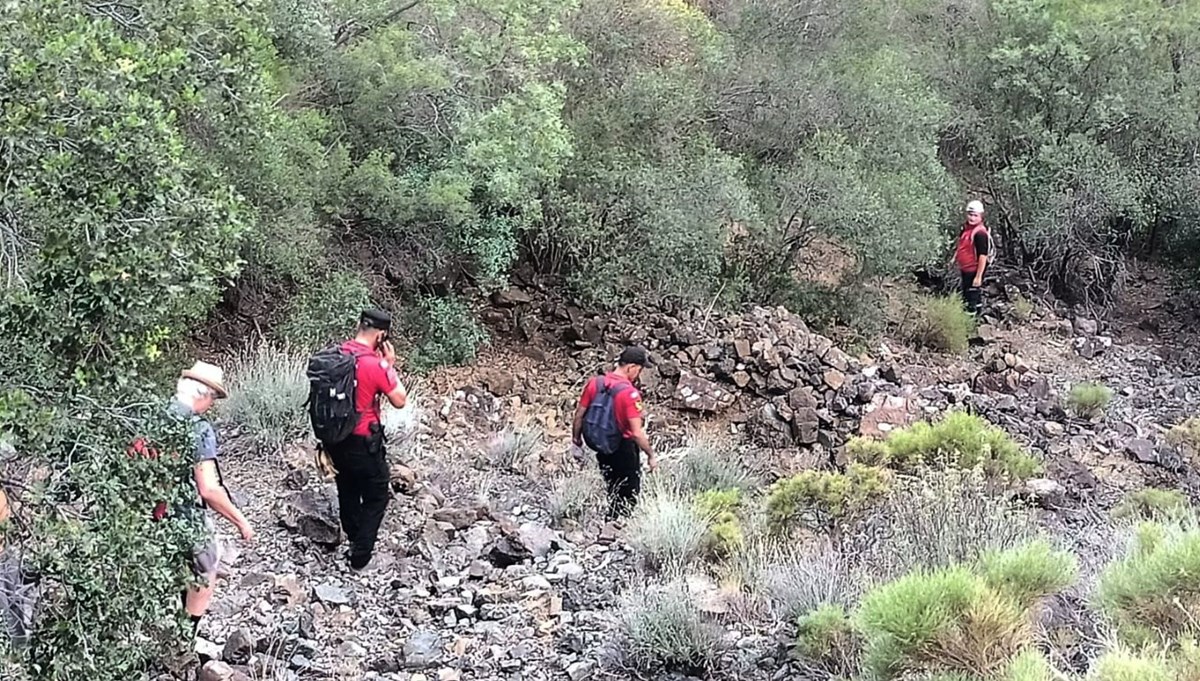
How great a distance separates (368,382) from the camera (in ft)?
21.8

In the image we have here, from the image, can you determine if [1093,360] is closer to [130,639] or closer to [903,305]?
[903,305]

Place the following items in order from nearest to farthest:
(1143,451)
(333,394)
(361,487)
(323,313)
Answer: (333,394) → (361,487) → (1143,451) → (323,313)

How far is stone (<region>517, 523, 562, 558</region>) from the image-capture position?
7.61m

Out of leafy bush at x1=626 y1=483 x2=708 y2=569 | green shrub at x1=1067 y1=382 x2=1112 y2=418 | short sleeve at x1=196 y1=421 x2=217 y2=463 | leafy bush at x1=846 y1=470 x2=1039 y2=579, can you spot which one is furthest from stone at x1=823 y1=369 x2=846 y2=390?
short sleeve at x1=196 y1=421 x2=217 y2=463

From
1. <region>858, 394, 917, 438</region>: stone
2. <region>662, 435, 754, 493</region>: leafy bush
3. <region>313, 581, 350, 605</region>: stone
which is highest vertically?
<region>313, 581, 350, 605</region>: stone

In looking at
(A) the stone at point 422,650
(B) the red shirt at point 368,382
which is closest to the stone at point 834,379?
(B) the red shirt at point 368,382

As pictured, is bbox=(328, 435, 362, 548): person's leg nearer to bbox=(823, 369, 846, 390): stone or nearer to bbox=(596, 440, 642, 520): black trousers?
bbox=(596, 440, 642, 520): black trousers

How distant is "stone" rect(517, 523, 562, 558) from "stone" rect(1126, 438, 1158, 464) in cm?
641

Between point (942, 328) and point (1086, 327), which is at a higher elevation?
point (942, 328)

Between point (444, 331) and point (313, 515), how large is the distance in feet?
20.4

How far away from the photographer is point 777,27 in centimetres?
1570

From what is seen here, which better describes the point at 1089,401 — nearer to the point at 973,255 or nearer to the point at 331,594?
the point at 973,255

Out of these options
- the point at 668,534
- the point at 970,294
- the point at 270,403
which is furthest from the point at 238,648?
the point at 970,294

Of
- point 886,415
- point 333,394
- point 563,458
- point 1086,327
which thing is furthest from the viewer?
point 1086,327
